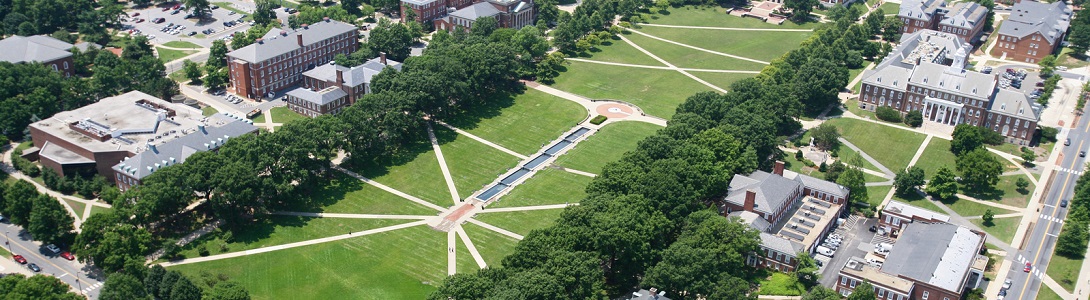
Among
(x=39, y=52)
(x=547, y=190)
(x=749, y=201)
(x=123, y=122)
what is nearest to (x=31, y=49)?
(x=39, y=52)

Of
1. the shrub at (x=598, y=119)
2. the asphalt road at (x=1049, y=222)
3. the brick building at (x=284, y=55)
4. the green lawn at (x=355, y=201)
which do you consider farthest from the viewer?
the brick building at (x=284, y=55)

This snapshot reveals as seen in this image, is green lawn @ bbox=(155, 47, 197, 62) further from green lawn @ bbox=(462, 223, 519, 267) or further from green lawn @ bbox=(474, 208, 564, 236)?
green lawn @ bbox=(462, 223, 519, 267)

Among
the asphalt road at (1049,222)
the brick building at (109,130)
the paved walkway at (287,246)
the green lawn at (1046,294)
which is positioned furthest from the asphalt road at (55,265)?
the green lawn at (1046,294)

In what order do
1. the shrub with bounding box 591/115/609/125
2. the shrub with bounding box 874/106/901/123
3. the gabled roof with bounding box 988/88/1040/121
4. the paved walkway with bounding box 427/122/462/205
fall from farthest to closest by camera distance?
the shrub with bounding box 874/106/901/123 < the shrub with bounding box 591/115/609/125 < the gabled roof with bounding box 988/88/1040/121 < the paved walkway with bounding box 427/122/462/205

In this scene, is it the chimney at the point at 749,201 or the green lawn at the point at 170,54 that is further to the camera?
the green lawn at the point at 170,54

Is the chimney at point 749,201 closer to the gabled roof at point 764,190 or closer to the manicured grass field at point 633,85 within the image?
the gabled roof at point 764,190

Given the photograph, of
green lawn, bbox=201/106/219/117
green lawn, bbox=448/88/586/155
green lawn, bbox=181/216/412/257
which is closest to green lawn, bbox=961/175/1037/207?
green lawn, bbox=448/88/586/155
